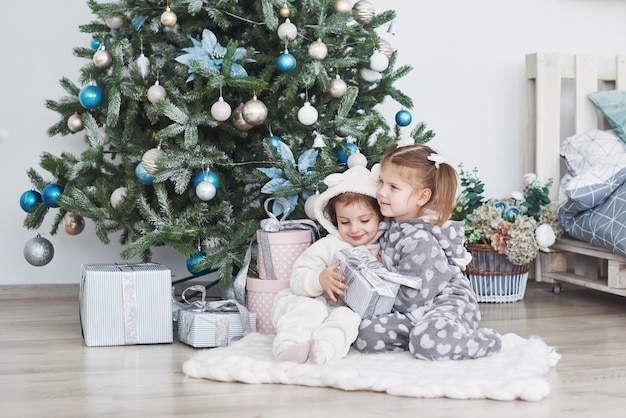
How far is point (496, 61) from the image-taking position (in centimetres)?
339

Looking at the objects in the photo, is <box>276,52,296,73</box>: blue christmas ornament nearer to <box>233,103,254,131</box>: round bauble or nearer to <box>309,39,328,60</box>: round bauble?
<box>309,39,328,60</box>: round bauble

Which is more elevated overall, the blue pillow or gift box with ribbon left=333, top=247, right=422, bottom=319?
the blue pillow

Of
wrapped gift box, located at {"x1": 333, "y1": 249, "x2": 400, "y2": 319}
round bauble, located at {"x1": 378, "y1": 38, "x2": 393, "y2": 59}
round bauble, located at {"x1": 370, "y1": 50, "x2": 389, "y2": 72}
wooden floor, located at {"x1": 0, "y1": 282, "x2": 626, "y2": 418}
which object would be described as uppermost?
round bauble, located at {"x1": 378, "y1": 38, "x2": 393, "y2": 59}

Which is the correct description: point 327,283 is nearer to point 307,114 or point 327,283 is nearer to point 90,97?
point 307,114

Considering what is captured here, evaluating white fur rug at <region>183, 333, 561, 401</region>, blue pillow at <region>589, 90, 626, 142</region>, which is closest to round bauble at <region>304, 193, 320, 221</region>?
white fur rug at <region>183, 333, 561, 401</region>

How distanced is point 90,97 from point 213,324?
0.81 m

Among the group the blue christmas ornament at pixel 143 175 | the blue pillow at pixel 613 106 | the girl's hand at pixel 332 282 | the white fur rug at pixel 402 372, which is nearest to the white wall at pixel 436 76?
the blue pillow at pixel 613 106

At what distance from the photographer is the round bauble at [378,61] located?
8.29 ft

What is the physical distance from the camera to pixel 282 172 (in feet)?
8.04

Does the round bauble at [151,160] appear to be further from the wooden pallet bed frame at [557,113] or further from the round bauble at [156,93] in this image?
the wooden pallet bed frame at [557,113]

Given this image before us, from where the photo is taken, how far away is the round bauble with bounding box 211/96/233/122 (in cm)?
233

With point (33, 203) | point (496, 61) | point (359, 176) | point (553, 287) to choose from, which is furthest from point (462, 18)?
point (33, 203)

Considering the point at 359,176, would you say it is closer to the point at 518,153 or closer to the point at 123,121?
the point at 123,121

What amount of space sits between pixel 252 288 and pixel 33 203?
0.82 m
